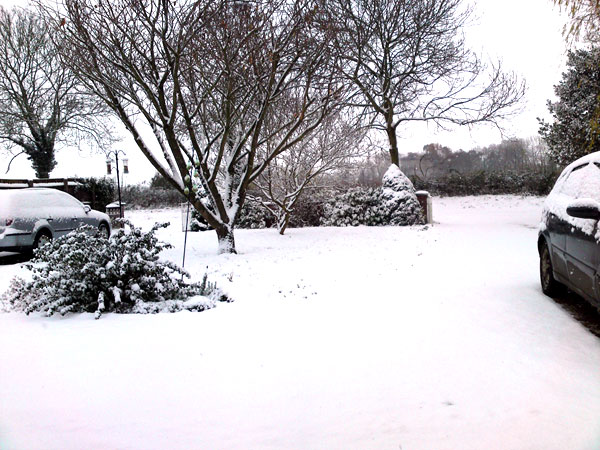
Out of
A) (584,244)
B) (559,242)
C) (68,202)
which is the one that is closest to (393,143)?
(68,202)

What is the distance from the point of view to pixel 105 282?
4699 mm

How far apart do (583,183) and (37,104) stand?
21820 millimetres

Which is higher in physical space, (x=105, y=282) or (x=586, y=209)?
(x=586, y=209)

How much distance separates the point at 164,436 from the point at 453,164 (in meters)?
40.8

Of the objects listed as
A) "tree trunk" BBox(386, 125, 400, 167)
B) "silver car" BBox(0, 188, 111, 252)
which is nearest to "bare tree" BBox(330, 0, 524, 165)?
"tree trunk" BBox(386, 125, 400, 167)

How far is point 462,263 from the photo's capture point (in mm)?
7727

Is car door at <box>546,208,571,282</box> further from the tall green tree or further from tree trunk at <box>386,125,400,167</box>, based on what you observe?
tree trunk at <box>386,125,400,167</box>

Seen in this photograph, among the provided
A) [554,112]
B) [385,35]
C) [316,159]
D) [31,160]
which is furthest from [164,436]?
[31,160]

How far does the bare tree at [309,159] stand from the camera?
13.7 meters

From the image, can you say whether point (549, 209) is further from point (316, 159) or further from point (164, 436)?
point (316, 159)

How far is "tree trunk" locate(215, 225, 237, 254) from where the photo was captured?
9.59 meters

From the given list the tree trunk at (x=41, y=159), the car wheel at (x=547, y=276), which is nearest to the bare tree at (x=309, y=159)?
the car wheel at (x=547, y=276)

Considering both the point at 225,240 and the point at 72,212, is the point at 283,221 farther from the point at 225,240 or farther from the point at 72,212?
the point at 72,212

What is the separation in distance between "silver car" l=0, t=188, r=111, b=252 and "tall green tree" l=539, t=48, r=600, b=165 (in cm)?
1451
